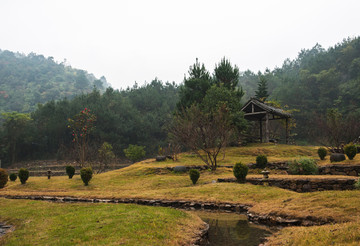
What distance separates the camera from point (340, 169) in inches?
688

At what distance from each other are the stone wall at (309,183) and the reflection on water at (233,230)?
4.67 meters

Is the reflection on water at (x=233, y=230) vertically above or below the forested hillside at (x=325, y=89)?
below

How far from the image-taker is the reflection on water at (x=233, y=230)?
8.29 m

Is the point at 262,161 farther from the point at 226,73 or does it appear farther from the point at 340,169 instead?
the point at 226,73

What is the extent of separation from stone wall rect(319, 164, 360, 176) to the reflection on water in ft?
31.4

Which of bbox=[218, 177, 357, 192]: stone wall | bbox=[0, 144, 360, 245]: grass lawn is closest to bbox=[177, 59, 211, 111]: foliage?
bbox=[0, 144, 360, 245]: grass lawn

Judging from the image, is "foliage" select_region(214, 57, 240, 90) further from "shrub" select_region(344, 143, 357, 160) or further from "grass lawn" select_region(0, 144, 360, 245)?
"shrub" select_region(344, 143, 357, 160)

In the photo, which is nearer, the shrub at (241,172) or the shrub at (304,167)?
the shrub at (241,172)

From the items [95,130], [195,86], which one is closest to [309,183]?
[195,86]

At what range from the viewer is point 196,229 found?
887 cm

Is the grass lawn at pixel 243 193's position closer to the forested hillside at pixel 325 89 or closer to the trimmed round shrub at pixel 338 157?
the trimmed round shrub at pixel 338 157

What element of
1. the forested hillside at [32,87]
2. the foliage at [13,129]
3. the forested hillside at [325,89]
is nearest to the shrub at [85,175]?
the foliage at [13,129]

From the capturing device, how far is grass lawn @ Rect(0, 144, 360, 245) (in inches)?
304

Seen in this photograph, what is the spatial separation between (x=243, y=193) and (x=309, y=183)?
370cm
